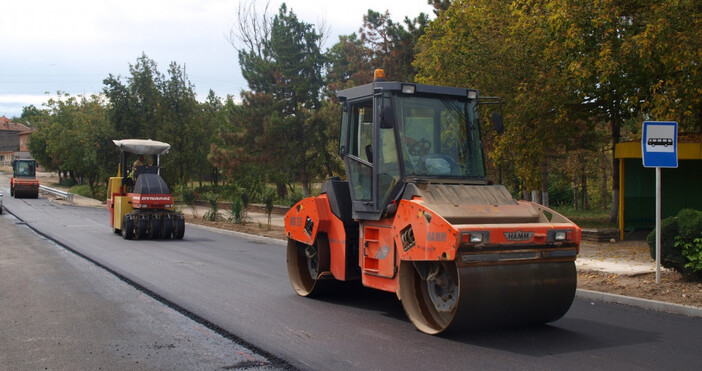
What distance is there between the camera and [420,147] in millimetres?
8086

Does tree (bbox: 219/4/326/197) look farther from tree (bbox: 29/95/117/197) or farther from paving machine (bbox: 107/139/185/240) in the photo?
paving machine (bbox: 107/139/185/240)

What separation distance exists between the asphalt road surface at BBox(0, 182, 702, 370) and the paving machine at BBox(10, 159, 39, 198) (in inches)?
1484

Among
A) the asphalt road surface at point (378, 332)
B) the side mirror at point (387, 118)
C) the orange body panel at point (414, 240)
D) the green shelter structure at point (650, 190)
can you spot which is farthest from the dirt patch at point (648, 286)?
the green shelter structure at point (650, 190)

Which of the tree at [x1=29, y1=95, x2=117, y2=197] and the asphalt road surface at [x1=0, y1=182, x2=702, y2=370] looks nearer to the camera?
the asphalt road surface at [x1=0, y1=182, x2=702, y2=370]

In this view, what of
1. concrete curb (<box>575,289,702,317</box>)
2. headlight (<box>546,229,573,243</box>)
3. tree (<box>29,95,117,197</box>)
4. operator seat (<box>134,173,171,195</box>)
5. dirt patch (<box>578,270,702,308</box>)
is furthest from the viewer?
tree (<box>29,95,117,197</box>)

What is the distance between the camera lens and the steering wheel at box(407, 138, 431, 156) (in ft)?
26.3

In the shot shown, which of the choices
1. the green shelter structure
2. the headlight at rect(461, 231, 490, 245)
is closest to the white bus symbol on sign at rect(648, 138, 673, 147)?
the headlight at rect(461, 231, 490, 245)

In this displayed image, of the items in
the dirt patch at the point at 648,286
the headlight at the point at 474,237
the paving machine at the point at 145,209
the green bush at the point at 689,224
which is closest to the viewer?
the headlight at the point at 474,237

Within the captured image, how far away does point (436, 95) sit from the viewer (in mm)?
8375

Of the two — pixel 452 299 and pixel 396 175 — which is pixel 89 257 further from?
pixel 452 299

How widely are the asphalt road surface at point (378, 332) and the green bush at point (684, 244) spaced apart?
1554 millimetres

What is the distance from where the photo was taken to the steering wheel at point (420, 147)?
803cm

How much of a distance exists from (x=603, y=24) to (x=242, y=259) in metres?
9.91

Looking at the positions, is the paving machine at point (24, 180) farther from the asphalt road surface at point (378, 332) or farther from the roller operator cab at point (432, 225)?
the roller operator cab at point (432, 225)
